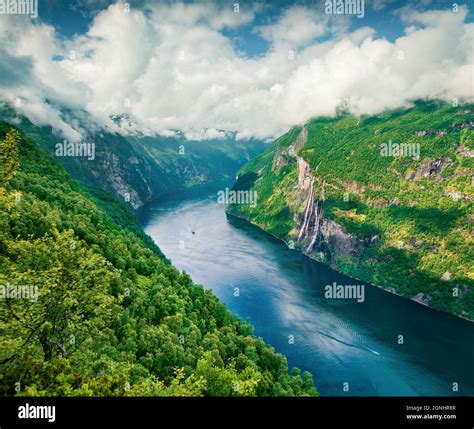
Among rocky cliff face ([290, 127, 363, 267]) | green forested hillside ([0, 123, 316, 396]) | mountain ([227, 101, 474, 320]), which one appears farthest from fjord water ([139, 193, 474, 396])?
green forested hillside ([0, 123, 316, 396])

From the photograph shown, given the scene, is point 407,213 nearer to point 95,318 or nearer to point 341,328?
point 341,328

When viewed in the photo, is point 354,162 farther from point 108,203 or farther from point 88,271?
point 88,271

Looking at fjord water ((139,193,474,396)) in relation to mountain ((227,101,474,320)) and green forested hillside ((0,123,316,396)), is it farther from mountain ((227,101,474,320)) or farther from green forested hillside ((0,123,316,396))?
green forested hillside ((0,123,316,396))

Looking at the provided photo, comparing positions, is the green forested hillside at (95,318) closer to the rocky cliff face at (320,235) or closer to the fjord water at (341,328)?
the fjord water at (341,328)

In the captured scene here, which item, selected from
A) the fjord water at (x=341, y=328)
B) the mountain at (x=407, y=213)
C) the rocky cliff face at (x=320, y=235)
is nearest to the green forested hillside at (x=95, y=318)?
the fjord water at (x=341, y=328)

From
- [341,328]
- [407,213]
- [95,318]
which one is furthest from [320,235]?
[95,318]
